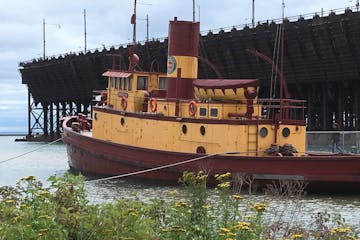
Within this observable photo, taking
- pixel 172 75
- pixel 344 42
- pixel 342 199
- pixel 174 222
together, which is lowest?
pixel 342 199

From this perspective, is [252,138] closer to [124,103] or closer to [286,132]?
[286,132]

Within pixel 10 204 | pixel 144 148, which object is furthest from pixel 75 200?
pixel 144 148

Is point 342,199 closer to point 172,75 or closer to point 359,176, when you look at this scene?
point 359,176

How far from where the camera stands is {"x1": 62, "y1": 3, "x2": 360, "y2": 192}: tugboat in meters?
18.1

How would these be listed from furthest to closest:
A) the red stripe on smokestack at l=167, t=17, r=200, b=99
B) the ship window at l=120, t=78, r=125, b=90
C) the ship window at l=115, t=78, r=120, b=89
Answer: the ship window at l=115, t=78, r=120, b=89 → the ship window at l=120, t=78, r=125, b=90 → the red stripe on smokestack at l=167, t=17, r=200, b=99

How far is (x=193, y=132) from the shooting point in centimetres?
2050

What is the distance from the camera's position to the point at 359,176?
57.7 feet

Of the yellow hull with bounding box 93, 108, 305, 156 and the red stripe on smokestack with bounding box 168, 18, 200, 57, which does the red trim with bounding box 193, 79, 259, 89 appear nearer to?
the yellow hull with bounding box 93, 108, 305, 156

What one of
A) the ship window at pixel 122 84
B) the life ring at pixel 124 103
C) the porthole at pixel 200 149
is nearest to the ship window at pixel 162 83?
the ship window at pixel 122 84

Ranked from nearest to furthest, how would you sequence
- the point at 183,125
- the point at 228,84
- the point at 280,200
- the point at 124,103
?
the point at 280,200, the point at 228,84, the point at 183,125, the point at 124,103

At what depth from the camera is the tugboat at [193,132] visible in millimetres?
18125

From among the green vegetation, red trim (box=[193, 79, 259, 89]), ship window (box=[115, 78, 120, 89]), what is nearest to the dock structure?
ship window (box=[115, 78, 120, 89])

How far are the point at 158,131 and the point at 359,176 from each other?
7.17 meters

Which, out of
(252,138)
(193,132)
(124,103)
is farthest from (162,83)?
(252,138)
